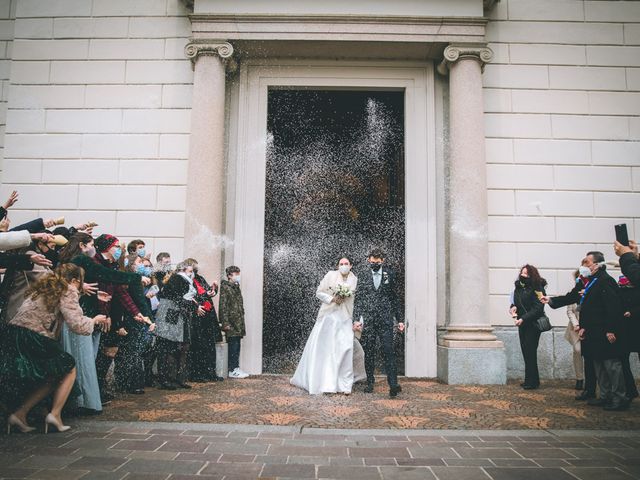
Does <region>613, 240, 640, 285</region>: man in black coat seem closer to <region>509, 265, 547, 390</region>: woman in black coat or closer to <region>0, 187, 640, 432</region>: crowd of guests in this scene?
<region>0, 187, 640, 432</region>: crowd of guests

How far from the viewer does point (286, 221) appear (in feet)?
35.3

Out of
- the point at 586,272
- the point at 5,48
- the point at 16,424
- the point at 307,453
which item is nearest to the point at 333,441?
the point at 307,453

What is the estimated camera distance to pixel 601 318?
6.35 m

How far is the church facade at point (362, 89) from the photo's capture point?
9.04 meters

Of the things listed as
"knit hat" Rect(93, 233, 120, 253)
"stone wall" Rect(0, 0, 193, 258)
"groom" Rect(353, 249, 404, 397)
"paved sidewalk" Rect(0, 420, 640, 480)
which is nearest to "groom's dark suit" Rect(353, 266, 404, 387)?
"groom" Rect(353, 249, 404, 397)

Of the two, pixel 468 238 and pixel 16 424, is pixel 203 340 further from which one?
pixel 468 238

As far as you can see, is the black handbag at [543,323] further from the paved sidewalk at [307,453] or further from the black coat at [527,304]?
the paved sidewalk at [307,453]

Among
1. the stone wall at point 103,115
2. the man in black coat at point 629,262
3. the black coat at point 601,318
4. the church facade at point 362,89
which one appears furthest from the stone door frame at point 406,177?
the man in black coat at point 629,262

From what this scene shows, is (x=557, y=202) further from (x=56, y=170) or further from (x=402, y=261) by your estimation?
(x=56, y=170)

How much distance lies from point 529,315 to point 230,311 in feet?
16.4

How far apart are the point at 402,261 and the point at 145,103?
601cm

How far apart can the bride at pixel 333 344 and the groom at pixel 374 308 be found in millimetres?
203

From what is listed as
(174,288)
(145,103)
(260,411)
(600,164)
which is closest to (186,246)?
(174,288)

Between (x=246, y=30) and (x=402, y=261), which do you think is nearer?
(x=246, y=30)
